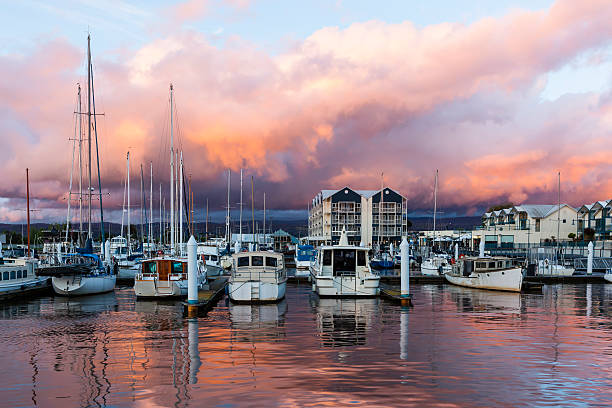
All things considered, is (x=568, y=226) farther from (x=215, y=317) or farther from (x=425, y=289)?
(x=215, y=317)

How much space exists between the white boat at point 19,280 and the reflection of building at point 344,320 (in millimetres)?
20834

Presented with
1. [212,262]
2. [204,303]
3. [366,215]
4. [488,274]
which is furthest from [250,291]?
[366,215]

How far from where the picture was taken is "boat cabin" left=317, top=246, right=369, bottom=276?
122 ft

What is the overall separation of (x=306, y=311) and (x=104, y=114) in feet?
89.5

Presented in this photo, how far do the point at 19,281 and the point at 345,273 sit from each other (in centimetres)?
2300

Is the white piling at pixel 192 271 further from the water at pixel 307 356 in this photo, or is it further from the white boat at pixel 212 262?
the white boat at pixel 212 262

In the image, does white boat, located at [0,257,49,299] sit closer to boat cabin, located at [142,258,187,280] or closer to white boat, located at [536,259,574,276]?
boat cabin, located at [142,258,187,280]

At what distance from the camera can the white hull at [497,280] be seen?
140ft

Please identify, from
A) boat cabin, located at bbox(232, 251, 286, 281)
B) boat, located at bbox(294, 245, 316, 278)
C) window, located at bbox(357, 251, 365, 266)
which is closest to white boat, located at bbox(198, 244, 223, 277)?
boat, located at bbox(294, 245, 316, 278)

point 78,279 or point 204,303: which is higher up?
point 78,279

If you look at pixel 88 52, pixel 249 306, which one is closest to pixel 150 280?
pixel 249 306

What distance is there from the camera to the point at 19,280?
128 feet

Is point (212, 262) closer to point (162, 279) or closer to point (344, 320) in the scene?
point (162, 279)

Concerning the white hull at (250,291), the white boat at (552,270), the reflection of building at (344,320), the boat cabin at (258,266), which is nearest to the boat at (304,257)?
the white boat at (552,270)
